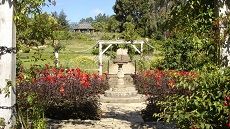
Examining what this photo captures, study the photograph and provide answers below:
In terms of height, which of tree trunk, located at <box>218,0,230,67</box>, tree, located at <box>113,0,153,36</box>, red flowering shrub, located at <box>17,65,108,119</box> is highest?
tree, located at <box>113,0,153,36</box>

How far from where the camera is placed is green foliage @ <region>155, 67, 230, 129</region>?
14.4ft

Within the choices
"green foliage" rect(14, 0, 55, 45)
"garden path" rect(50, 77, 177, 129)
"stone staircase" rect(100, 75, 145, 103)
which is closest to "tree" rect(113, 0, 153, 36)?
"garden path" rect(50, 77, 177, 129)

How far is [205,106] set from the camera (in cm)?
446

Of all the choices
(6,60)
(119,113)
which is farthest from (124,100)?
(6,60)

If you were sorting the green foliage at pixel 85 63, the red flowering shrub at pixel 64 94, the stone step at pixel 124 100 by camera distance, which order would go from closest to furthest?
→ 1. the red flowering shrub at pixel 64 94
2. the stone step at pixel 124 100
3. the green foliage at pixel 85 63

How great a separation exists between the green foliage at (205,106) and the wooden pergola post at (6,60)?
1886 mm

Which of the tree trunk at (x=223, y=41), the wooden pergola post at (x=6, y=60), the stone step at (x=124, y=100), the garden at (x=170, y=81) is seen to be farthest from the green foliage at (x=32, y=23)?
the stone step at (x=124, y=100)

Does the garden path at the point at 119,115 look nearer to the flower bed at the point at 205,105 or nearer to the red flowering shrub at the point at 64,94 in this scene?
the red flowering shrub at the point at 64,94

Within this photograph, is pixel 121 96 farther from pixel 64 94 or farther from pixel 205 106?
pixel 205 106

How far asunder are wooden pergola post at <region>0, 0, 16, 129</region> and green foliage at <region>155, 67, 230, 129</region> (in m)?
1.89

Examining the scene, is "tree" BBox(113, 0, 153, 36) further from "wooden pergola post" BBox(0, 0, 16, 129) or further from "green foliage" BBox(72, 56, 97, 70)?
"wooden pergola post" BBox(0, 0, 16, 129)

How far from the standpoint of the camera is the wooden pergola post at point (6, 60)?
5.02m

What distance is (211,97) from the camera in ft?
15.0

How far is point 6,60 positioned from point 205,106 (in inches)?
94.6
